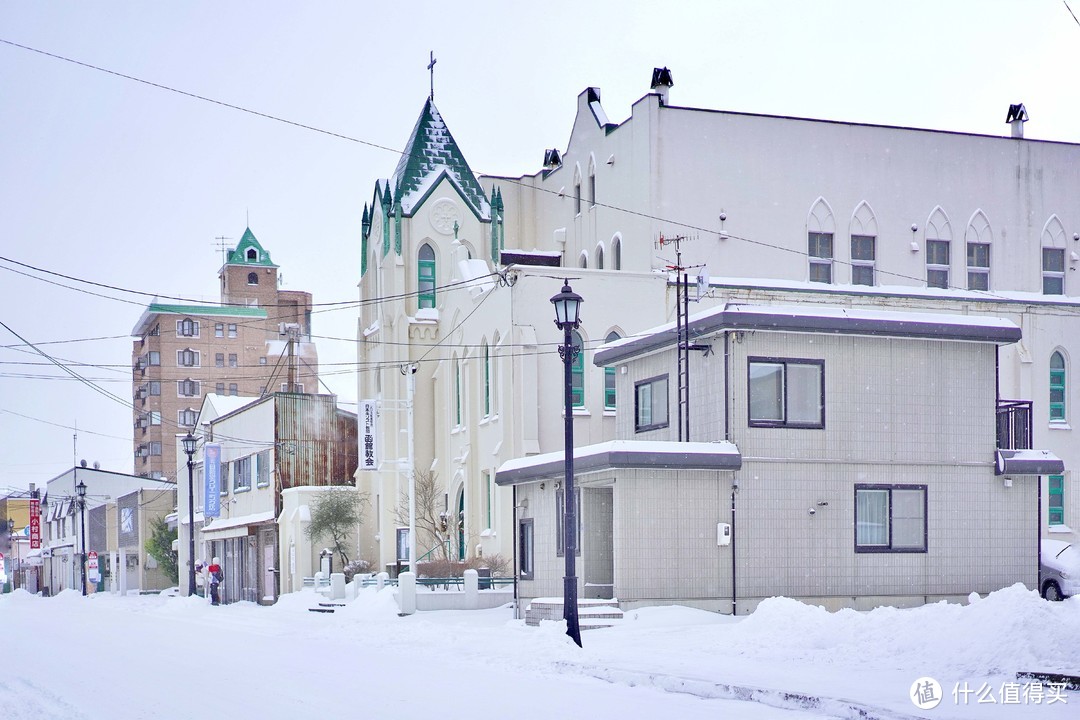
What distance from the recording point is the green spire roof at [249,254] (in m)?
133

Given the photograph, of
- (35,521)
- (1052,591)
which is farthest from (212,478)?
(35,521)

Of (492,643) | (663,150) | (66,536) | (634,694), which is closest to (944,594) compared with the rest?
(492,643)

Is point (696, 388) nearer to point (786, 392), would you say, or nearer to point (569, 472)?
point (786, 392)

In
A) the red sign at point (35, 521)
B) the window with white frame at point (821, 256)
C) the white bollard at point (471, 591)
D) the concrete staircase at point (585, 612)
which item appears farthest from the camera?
the red sign at point (35, 521)

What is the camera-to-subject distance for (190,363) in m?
124

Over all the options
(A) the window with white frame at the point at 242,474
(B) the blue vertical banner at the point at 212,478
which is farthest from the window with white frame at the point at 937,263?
(B) the blue vertical banner at the point at 212,478

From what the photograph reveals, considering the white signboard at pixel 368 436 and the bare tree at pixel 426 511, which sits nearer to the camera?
the white signboard at pixel 368 436

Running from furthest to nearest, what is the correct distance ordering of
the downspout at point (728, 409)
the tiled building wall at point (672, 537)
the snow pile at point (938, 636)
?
1. the downspout at point (728, 409)
2. the tiled building wall at point (672, 537)
3. the snow pile at point (938, 636)

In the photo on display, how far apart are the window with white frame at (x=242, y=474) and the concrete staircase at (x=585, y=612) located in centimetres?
2959

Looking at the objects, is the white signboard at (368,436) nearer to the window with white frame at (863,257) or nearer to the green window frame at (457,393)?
the green window frame at (457,393)

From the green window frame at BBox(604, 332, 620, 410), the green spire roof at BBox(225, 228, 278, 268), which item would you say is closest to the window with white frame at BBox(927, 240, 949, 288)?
the green window frame at BBox(604, 332, 620, 410)

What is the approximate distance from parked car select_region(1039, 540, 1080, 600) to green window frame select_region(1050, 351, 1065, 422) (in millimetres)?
14274

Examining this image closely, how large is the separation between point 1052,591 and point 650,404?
981 cm

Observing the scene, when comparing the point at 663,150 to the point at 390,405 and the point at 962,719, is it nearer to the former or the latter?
the point at 390,405
